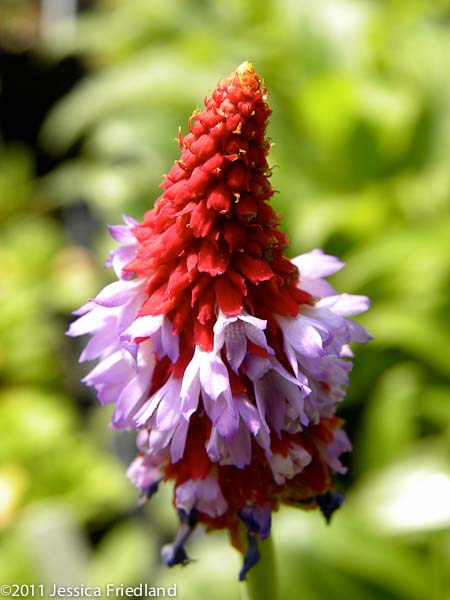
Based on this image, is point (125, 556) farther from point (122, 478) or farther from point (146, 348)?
point (146, 348)

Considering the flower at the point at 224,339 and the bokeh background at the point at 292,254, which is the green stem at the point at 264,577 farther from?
the bokeh background at the point at 292,254

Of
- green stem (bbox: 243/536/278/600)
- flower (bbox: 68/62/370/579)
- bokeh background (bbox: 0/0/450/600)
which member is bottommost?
bokeh background (bbox: 0/0/450/600)

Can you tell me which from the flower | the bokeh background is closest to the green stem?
the flower

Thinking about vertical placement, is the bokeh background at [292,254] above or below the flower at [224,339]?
below

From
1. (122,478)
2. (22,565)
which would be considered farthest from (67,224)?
(22,565)

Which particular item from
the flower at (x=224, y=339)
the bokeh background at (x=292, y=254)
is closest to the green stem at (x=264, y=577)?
the flower at (x=224, y=339)

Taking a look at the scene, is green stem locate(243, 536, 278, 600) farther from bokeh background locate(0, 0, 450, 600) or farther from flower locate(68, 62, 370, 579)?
bokeh background locate(0, 0, 450, 600)

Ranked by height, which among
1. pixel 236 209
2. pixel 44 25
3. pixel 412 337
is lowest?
pixel 412 337
